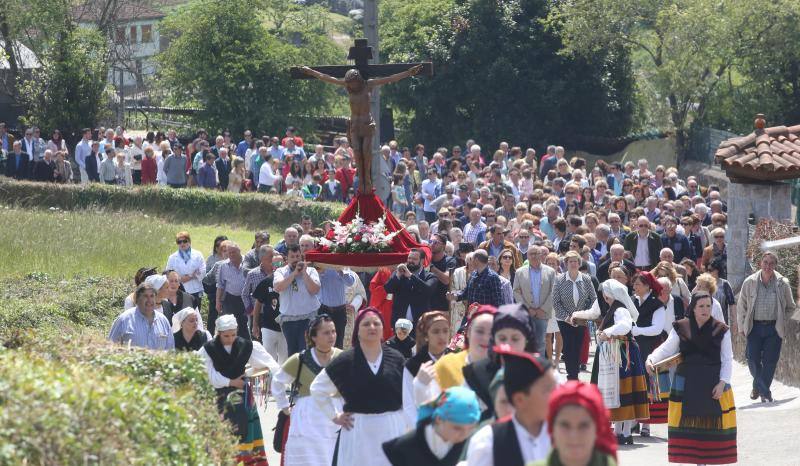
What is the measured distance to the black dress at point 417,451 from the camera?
24.5 ft

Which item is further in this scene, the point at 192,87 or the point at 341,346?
the point at 192,87

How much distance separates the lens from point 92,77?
1420 inches

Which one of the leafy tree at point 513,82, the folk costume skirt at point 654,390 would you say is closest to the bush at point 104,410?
the folk costume skirt at point 654,390

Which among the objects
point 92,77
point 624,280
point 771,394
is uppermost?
point 92,77

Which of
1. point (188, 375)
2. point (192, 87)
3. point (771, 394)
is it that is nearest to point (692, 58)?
point (192, 87)

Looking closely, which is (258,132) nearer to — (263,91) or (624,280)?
(263,91)

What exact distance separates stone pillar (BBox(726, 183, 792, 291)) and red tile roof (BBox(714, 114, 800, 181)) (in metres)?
0.21

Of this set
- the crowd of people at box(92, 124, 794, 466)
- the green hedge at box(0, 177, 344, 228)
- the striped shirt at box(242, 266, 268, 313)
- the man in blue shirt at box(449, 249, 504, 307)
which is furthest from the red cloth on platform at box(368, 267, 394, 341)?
the green hedge at box(0, 177, 344, 228)

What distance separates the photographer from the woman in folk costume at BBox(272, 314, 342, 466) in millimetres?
10344

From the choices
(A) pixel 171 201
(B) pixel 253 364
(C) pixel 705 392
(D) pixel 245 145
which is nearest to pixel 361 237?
(B) pixel 253 364

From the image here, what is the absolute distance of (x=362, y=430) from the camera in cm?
950

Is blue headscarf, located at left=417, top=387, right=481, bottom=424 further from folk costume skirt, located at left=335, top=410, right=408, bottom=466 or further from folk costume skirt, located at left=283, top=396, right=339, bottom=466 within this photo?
folk costume skirt, located at left=283, top=396, right=339, bottom=466

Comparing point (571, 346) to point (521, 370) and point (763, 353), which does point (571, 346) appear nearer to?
point (763, 353)

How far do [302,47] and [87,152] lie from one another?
14.4 metres
